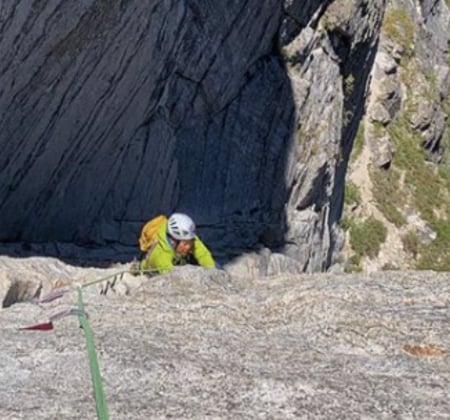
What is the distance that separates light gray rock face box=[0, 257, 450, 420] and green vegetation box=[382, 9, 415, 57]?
124ft

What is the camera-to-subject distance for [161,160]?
2052 centimetres

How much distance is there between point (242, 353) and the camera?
24.1 feet

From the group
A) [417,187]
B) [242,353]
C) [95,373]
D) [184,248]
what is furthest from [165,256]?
[417,187]

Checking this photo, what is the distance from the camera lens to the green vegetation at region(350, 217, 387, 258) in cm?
3950

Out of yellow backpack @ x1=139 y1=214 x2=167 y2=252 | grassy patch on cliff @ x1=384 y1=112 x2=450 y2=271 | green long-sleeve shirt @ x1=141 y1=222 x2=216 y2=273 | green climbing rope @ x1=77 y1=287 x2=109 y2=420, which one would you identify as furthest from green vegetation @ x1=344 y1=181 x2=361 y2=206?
green climbing rope @ x1=77 y1=287 x2=109 y2=420

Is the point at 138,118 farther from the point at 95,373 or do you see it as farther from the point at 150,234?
the point at 95,373

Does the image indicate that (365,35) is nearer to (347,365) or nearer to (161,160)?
(161,160)

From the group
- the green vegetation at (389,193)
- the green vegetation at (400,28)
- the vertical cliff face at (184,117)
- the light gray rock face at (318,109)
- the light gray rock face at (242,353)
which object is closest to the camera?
the light gray rock face at (242,353)

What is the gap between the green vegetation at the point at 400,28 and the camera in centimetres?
4659

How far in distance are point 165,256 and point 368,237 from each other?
28912 mm

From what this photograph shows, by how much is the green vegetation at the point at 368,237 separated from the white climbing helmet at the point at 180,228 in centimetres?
2712

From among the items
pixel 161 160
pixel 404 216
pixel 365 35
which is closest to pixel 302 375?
pixel 161 160

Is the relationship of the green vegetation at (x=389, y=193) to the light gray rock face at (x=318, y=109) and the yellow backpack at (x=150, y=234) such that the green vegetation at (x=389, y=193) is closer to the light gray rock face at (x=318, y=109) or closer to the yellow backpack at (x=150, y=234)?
the light gray rock face at (x=318, y=109)

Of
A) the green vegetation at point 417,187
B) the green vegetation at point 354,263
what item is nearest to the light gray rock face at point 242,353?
the green vegetation at point 354,263
